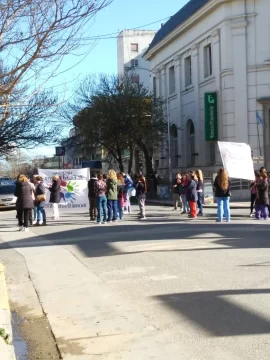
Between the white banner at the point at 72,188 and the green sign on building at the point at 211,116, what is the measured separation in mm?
16669

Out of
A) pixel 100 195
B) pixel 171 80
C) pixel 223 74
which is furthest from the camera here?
pixel 171 80

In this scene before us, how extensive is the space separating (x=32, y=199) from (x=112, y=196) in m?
2.78

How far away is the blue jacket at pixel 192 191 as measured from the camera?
1988 centimetres

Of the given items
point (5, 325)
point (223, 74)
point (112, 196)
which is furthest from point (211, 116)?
point (5, 325)

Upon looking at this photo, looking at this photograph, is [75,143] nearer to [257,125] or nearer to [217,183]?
[257,125]

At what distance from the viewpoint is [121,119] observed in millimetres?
42719

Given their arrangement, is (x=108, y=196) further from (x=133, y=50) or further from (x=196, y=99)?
(x=133, y=50)

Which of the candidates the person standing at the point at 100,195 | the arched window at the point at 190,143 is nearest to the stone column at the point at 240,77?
the arched window at the point at 190,143

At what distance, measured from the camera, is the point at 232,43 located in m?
35.3

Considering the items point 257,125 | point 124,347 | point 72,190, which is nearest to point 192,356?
point 124,347

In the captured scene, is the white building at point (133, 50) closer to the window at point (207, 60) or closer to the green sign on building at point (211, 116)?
the window at point (207, 60)

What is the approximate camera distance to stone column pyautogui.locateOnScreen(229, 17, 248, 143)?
35.0m

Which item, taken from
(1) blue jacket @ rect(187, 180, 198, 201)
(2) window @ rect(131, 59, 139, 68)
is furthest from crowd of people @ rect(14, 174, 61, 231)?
(2) window @ rect(131, 59, 139, 68)

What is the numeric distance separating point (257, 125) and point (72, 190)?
1668 centimetres
